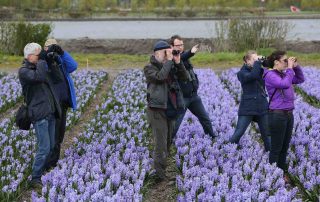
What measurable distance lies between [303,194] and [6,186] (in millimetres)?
3327

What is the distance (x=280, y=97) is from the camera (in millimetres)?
6449

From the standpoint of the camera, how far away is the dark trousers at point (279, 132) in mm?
6391

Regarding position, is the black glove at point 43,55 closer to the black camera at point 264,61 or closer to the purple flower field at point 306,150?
the black camera at point 264,61

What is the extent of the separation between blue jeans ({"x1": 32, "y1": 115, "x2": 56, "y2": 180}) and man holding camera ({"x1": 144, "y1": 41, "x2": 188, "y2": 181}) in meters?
1.19

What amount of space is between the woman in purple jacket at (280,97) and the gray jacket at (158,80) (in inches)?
43.7

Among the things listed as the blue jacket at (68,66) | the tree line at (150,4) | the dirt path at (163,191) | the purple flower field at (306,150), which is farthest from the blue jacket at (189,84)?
the tree line at (150,4)

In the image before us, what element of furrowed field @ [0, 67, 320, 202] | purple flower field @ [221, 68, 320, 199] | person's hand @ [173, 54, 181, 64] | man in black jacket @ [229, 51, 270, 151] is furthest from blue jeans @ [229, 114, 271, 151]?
person's hand @ [173, 54, 181, 64]

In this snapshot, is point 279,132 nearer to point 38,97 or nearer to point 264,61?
point 264,61

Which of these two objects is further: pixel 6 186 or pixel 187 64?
pixel 187 64

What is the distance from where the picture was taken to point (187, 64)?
23.9 feet

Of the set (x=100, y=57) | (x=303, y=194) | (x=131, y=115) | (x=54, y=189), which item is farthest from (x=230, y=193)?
(x=100, y=57)

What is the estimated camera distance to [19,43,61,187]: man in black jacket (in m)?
6.11

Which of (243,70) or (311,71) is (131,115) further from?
(311,71)

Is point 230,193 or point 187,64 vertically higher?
point 187,64
